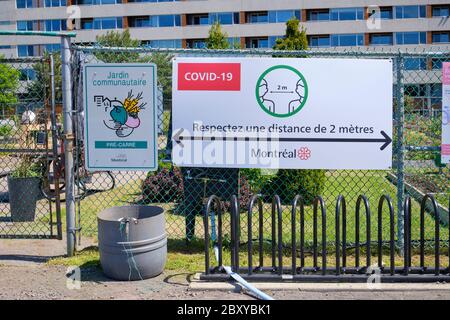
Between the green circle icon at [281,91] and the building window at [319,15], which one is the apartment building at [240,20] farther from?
the green circle icon at [281,91]

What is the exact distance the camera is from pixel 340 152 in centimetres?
587

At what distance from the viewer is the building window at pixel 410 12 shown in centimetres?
5291

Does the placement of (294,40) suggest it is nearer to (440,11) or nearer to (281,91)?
(281,91)

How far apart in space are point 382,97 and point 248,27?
5135 centimetres

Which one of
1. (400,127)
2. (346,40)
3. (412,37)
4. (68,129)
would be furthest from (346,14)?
(68,129)

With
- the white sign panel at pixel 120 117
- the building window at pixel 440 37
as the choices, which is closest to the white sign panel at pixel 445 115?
the white sign panel at pixel 120 117

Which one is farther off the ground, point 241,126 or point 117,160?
point 241,126

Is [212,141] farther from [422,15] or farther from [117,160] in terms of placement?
[422,15]

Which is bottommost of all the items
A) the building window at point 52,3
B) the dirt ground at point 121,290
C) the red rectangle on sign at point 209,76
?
the dirt ground at point 121,290

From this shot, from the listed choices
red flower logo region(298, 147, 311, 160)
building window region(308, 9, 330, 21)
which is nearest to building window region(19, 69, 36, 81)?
red flower logo region(298, 147, 311, 160)

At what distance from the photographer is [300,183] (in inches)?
350

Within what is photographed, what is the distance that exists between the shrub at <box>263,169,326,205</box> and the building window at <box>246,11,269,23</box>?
49088 millimetres

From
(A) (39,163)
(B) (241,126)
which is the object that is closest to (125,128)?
(B) (241,126)

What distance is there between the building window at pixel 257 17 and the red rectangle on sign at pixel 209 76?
51630 mm
